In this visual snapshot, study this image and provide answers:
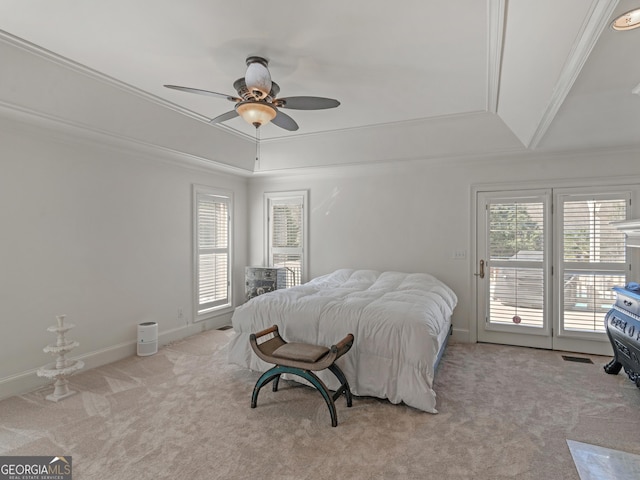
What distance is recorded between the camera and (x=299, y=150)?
501 cm

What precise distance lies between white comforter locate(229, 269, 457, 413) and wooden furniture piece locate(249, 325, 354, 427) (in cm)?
14

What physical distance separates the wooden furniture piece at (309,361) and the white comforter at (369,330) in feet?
0.48

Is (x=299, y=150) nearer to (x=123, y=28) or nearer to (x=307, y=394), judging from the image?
(x=123, y=28)

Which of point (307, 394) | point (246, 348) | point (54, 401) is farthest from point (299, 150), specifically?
point (54, 401)

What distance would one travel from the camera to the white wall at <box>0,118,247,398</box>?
315cm

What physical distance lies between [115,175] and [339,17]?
309 cm

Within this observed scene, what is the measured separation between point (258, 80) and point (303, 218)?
332 centimetres

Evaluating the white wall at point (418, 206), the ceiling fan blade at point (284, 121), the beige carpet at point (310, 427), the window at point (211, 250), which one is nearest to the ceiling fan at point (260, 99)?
the ceiling fan blade at point (284, 121)

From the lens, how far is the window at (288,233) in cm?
580

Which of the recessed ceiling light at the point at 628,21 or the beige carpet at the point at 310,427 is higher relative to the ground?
the recessed ceiling light at the point at 628,21

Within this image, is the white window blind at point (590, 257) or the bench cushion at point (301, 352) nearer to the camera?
the bench cushion at point (301, 352)

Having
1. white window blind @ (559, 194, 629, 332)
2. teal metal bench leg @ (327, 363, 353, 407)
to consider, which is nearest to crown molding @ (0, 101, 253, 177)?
teal metal bench leg @ (327, 363, 353, 407)

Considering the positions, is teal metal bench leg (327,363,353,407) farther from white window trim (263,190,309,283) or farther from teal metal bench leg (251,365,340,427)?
white window trim (263,190,309,283)

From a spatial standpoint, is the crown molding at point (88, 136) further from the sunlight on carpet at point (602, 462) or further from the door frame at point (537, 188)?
the sunlight on carpet at point (602, 462)
